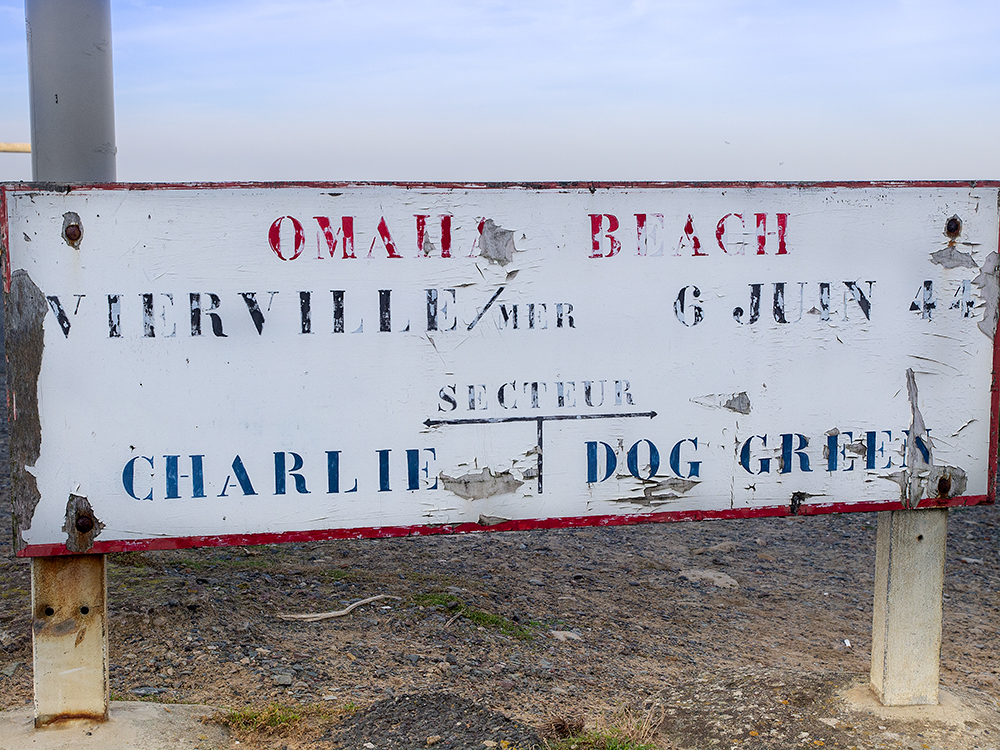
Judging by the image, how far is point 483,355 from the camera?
2988 millimetres

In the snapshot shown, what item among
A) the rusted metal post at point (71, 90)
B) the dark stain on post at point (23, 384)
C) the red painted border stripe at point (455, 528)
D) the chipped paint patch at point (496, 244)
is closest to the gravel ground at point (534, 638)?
the red painted border stripe at point (455, 528)

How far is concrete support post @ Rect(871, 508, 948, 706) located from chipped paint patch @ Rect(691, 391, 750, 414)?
68cm

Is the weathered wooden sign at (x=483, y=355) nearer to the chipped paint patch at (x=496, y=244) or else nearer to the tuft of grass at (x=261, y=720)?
the chipped paint patch at (x=496, y=244)

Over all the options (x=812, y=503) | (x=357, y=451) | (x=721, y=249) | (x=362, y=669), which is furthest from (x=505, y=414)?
(x=362, y=669)

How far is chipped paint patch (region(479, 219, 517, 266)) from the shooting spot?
2963 millimetres

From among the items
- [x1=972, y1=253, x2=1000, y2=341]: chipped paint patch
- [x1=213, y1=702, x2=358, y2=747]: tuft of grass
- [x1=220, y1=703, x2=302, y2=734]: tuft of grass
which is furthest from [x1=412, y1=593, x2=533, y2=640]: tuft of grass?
[x1=972, y1=253, x2=1000, y2=341]: chipped paint patch

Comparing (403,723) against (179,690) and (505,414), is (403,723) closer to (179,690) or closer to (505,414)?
(179,690)

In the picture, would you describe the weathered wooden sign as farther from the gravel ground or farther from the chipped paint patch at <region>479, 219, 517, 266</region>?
the gravel ground

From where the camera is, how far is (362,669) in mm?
3766

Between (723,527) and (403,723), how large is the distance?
366 centimetres

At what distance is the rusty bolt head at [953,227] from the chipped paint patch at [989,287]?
0.13m


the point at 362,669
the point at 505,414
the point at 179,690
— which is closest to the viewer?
the point at 505,414

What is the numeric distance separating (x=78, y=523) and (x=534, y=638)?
2.15 m

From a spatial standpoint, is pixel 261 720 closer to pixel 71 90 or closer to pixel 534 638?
pixel 534 638
